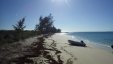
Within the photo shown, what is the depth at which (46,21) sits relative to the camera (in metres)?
59.4

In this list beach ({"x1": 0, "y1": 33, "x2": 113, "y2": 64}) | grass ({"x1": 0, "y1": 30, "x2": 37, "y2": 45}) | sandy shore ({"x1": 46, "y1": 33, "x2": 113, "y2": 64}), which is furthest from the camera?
grass ({"x1": 0, "y1": 30, "x2": 37, "y2": 45})

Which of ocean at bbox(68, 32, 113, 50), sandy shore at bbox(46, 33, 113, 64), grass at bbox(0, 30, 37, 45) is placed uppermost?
grass at bbox(0, 30, 37, 45)

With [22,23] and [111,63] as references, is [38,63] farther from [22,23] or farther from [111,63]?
[22,23]

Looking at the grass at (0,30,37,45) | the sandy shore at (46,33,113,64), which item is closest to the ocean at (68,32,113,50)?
the sandy shore at (46,33,113,64)

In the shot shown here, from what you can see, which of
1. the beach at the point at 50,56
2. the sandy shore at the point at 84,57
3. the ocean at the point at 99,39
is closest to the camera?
the beach at the point at 50,56

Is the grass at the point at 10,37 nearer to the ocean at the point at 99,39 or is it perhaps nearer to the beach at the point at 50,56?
the beach at the point at 50,56

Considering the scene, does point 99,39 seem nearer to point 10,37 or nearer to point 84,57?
point 10,37

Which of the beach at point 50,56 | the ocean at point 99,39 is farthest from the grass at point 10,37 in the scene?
the ocean at point 99,39

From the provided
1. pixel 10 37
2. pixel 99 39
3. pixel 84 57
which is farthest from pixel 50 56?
pixel 99 39

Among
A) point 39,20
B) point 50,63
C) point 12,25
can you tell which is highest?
point 39,20

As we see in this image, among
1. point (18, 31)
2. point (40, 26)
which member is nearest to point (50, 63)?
point (18, 31)

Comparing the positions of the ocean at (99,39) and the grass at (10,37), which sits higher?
the grass at (10,37)

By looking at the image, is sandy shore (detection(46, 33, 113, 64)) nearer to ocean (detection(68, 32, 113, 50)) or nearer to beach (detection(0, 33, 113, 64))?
beach (detection(0, 33, 113, 64))

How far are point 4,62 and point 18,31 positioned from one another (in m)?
29.2
